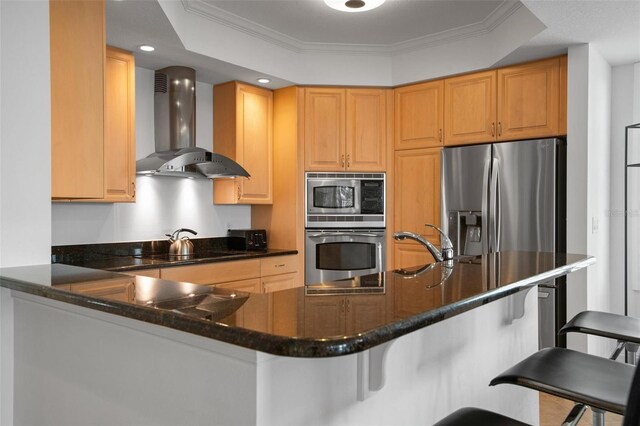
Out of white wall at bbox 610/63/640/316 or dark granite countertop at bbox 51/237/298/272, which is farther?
white wall at bbox 610/63/640/316

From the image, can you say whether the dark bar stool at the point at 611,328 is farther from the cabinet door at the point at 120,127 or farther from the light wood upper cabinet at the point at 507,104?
the cabinet door at the point at 120,127

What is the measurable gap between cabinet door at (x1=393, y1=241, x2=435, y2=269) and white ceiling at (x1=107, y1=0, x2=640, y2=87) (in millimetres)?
1537

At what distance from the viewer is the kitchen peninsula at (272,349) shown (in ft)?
3.02

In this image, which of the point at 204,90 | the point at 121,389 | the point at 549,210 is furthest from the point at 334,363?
the point at 204,90

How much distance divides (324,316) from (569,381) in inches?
34.2

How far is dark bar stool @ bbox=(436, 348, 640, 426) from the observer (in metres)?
1.24

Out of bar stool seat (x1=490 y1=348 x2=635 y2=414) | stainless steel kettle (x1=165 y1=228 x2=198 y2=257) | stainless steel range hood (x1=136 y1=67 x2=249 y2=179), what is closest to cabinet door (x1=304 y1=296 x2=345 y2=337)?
bar stool seat (x1=490 y1=348 x2=635 y2=414)

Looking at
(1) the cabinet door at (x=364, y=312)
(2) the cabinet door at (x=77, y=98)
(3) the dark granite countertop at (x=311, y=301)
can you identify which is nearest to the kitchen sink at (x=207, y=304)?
(3) the dark granite countertop at (x=311, y=301)

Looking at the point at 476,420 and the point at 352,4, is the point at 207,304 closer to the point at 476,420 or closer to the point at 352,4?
the point at 476,420

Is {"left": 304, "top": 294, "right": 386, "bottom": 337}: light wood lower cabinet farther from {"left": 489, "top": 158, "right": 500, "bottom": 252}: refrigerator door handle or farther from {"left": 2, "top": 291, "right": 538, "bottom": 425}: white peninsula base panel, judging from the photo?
{"left": 489, "top": 158, "right": 500, "bottom": 252}: refrigerator door handle

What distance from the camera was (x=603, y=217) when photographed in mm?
3598

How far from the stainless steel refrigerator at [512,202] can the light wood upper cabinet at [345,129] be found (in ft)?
2.22

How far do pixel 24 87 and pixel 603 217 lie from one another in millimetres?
3697

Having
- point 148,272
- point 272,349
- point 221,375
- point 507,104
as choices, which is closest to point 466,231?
point 507,104
